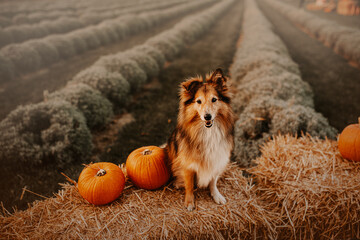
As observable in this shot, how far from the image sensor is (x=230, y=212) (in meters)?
2.38

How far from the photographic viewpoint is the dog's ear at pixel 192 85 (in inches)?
81.0

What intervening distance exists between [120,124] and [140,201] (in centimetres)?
362

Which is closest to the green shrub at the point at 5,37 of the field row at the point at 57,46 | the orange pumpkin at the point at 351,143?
the field row at the point at 57,46

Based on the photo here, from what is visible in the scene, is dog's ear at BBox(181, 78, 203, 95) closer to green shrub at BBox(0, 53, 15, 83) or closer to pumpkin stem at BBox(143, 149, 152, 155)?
pumpkin stem at BBox(143, 149, 152, 155)

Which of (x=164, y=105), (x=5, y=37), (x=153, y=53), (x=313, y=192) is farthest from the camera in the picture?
(x=5, y=37)

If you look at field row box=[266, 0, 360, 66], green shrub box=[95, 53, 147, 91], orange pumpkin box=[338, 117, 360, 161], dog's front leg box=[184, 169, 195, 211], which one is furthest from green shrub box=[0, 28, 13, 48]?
field row box=[266, 0, 360, 66]

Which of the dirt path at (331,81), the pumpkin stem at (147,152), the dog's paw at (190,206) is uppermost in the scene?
the pumpkin stem at (147,152)

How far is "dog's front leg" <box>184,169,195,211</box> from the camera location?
94.4 inches

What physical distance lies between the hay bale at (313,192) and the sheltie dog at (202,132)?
109 cm

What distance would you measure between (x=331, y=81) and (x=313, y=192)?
293 inches

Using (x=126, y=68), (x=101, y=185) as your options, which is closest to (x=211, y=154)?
(x=101, y=185)

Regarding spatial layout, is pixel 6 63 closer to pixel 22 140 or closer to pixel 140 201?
pixel 22 140

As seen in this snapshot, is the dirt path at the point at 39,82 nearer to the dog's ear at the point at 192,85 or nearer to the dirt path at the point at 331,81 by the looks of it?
the dog's ear at the point at 192,85

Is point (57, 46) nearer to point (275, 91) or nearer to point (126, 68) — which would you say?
point (126, 68)
